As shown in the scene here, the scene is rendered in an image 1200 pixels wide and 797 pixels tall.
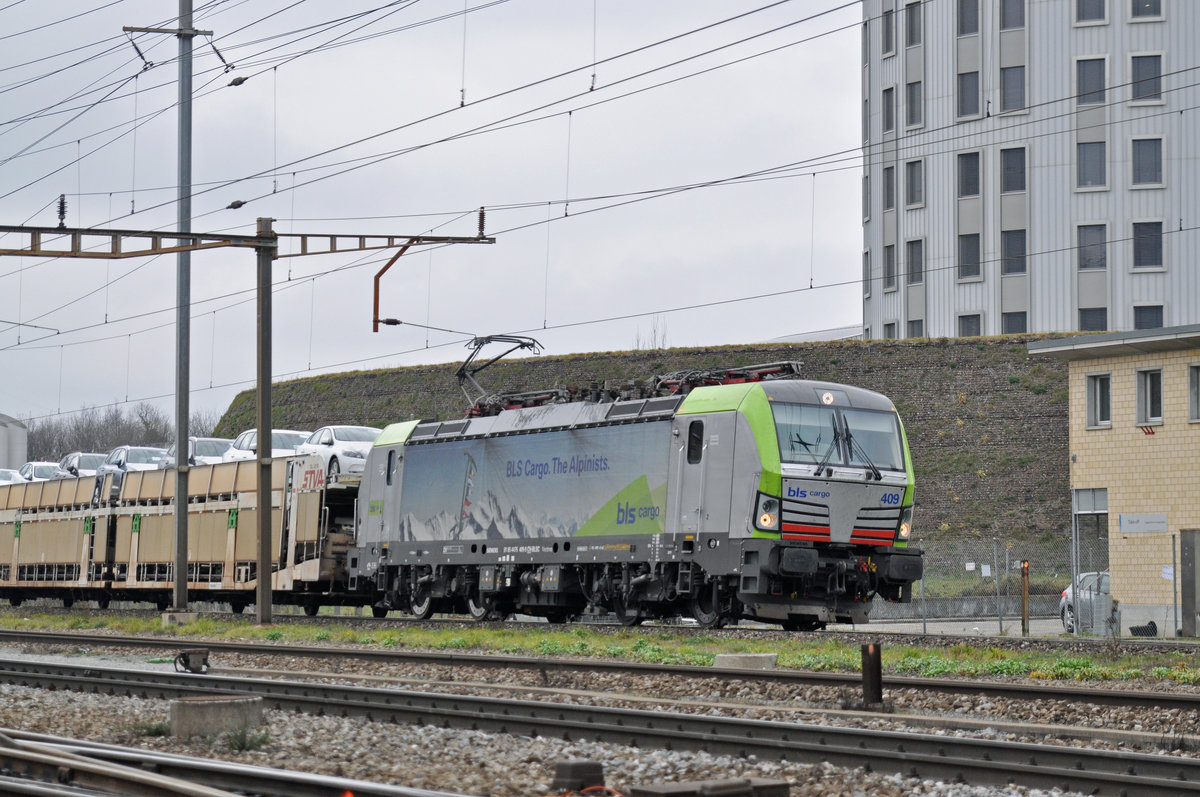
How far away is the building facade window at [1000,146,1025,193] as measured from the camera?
6216 cm

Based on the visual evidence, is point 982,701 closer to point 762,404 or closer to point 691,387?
point 762,404

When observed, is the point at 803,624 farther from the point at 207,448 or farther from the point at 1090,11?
the point at 1090,11

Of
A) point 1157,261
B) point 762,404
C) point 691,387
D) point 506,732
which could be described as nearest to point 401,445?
point 691,387

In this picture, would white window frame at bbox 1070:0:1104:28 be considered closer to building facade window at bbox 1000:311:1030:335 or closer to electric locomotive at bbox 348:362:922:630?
building facade window at bbox 1000:311:1030:335

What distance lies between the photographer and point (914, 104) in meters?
65.6

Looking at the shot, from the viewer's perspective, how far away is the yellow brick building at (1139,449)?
33188 millimetres

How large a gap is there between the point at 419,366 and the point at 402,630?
4781 centimetres

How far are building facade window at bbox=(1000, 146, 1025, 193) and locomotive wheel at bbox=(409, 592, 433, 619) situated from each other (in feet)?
129

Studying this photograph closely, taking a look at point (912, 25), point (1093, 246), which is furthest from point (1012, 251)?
point (912, 25)

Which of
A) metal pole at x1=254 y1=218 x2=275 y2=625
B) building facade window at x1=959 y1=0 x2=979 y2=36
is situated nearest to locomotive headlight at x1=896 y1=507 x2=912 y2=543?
metal pole at x1=254 y1=218 x2=275 y2=625

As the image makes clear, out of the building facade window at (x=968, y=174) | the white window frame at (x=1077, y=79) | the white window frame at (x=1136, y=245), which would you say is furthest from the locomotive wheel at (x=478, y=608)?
the white window frame at (x=1077, y=79)

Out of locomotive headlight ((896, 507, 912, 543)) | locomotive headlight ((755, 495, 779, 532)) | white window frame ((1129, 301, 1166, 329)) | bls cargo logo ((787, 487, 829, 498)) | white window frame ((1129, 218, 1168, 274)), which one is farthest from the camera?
white window frame ((1129, 218, 1168, 274))

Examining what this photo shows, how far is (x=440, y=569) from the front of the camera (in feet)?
97.6

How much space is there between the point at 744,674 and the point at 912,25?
5474cm
